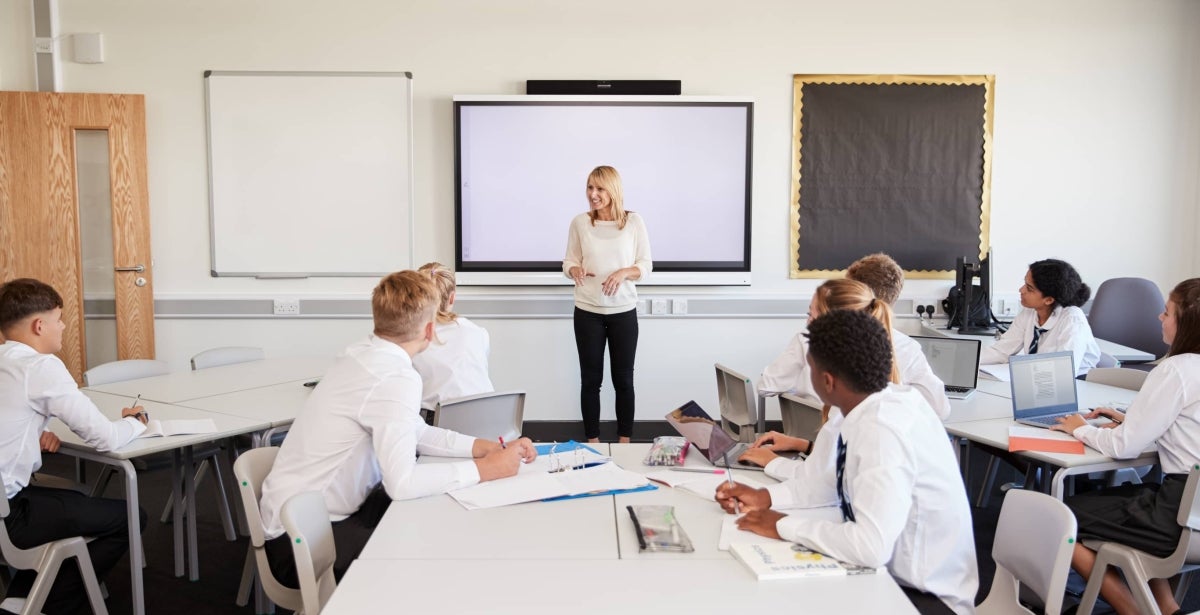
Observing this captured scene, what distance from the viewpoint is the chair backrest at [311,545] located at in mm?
1817

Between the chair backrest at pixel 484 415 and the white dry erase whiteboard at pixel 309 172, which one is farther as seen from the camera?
the white dry erase whiteboard at pixel 309 172

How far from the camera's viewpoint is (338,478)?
2.20 meters

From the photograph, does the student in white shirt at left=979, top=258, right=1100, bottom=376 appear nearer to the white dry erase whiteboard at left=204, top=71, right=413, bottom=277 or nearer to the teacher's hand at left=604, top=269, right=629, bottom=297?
the teacher's hand at left=604, top=269, right=629, bottom=297

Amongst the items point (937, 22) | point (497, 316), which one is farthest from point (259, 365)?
point (937, 22)

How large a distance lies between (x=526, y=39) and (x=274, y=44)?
5.16 feet

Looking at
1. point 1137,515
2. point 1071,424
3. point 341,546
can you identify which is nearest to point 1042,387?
point 1071,424

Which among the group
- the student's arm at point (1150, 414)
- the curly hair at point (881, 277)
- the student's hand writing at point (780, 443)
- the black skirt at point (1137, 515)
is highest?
the curly hair at point (881, 277)

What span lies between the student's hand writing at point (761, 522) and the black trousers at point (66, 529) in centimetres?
210

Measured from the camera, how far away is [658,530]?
1808 mm

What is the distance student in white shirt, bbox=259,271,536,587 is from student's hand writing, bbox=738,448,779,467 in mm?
602

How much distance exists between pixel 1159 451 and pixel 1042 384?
460mm

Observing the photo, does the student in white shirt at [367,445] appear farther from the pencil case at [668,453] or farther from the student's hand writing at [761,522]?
the student's hand writing at [761,522]

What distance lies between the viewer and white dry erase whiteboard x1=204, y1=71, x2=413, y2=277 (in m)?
5.24

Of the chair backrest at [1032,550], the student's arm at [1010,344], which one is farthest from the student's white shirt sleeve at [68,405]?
the student's arm at [1010,344]
